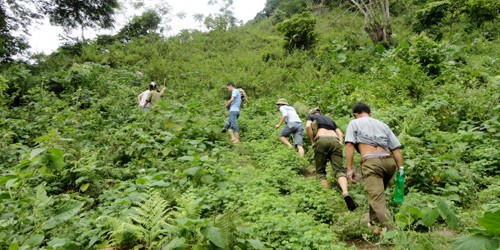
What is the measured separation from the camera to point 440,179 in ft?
17.0

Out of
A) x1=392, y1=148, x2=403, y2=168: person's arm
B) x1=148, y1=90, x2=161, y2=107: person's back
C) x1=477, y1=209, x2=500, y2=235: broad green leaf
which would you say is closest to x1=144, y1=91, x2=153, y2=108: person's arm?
x1=148, y1=90, x2=161, y2=107: person's back

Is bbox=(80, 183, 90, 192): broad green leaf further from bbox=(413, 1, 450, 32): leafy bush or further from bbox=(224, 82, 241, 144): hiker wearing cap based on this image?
bbox=(413, 1, 450, 32): leafy bush

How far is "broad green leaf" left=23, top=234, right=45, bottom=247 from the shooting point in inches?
125

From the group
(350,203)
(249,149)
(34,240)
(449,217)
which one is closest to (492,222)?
(449,217)

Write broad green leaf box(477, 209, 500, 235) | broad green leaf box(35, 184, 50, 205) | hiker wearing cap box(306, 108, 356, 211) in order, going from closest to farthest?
broad green leaf box(477, 209, 500, 235) < broad green leaf box(35, 184, 50, 205) < hiker wearing cap box(306, 108, 356, 211)

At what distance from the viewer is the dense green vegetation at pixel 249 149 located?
3506mm

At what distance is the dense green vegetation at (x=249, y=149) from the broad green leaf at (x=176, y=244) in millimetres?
26

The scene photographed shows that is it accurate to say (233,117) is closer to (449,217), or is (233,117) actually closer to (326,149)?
(326,149)

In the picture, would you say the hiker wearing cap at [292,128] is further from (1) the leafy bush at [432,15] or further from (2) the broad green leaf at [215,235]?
(1) the leafy bush at [432,15]

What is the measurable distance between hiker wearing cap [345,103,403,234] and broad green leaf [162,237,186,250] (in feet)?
8.07

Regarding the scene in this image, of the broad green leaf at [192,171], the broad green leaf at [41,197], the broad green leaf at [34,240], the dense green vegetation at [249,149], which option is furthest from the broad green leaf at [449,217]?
the broad green leaf at [41,197]

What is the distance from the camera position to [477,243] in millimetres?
1791

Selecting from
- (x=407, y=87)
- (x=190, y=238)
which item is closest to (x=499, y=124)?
(x=407, y=87)

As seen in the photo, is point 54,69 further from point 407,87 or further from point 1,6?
point 407,87
